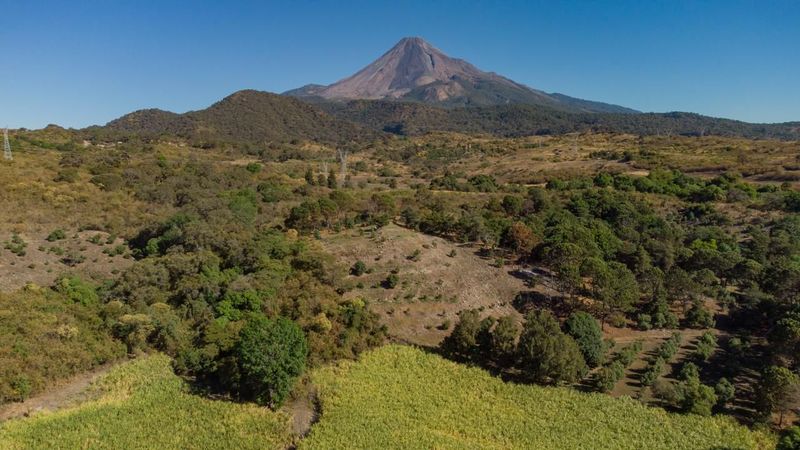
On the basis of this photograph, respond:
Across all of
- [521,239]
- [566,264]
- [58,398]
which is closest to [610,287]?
[566,264]

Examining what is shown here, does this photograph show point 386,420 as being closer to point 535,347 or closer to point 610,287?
point 535,347

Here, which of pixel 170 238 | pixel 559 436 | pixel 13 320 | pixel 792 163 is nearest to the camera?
pixel 559 436

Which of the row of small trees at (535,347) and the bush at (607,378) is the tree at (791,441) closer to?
the bush at (607,378)

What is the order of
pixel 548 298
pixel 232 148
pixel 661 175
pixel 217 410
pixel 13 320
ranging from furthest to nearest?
1. pixel 232 148
2. pixel 661 175
3. pixel 548 298
4. pixel 13 320
5. pixel 217 410

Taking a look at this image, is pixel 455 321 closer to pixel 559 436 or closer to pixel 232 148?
pixel 559 436

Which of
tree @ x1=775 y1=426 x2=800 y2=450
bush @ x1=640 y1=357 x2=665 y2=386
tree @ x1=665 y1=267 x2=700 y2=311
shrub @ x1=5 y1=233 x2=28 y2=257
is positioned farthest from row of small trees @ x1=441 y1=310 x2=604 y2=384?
shrub @ x1=5 y1=233 x2=28 y2=257

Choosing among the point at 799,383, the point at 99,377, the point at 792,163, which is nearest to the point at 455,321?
the point at 799,383

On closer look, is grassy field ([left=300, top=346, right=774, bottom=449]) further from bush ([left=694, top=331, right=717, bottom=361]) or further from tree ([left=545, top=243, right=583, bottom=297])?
tree ([left=545, top=243, right=583, bottom=297])
